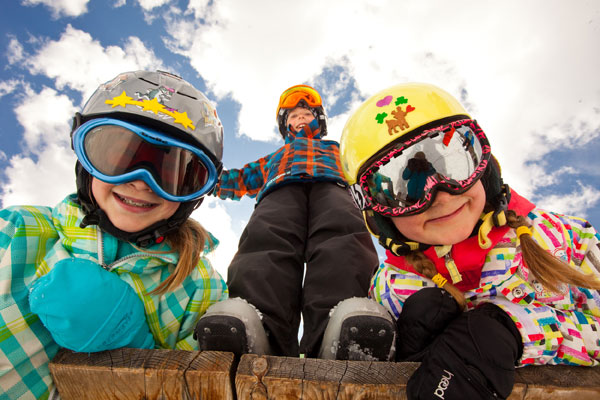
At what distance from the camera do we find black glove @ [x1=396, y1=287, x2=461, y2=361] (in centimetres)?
144

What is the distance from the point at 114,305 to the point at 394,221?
1357 mm

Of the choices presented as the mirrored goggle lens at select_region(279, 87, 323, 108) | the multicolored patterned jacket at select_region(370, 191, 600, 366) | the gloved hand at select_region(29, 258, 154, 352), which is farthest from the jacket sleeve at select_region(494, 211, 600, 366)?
the mirrored goggle lens at select_region(279, 87, 323, 108)

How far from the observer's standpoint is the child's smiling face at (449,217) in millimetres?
1565

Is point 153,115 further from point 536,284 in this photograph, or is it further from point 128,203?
point 536,284

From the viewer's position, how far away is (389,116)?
5.59 feet

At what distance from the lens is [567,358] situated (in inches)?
54.0

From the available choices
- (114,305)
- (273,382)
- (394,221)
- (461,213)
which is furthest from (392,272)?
(114,305)

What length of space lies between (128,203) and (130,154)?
0.26 metres

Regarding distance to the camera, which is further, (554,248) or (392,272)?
(392,272)

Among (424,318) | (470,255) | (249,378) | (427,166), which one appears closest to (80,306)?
(249,378)

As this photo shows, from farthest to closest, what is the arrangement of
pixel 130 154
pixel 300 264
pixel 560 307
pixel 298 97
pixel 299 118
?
pixel 298 97
pixel 299 118
pixel 300 264
pixel 130 154
pixel 560 307

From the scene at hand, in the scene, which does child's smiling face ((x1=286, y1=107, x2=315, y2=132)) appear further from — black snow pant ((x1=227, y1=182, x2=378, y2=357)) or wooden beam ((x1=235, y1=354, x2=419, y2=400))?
wooden beam ((x1=235, y1=354, x2=419, y2=400))

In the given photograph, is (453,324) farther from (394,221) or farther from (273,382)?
(273,382)

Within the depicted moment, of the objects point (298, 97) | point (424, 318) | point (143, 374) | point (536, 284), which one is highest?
point (298, 97)
